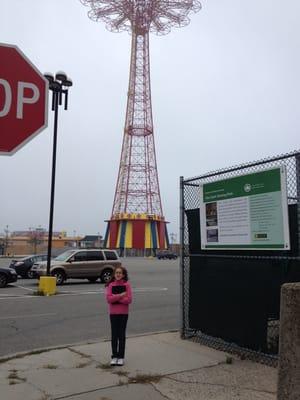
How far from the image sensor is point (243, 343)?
789 centimetres

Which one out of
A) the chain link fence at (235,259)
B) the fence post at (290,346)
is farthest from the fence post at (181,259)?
the fence post at (290,346)

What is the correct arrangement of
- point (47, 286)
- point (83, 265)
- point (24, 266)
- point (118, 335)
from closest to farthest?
point (118, 335) → point (47, 286) → point (83, 265) → point (24, 266)

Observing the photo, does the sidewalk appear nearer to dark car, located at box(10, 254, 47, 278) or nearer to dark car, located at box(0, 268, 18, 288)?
dark car, located at box(0, 268, 18, 288)

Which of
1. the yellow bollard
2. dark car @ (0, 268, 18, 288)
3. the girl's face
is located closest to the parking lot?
the yellow bollard

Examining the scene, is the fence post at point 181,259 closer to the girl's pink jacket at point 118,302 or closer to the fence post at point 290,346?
the girl's pink jacket at point 118,302

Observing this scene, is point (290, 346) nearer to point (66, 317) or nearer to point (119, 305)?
point (119, 305)

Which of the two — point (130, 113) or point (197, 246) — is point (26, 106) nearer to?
point (197, 246)

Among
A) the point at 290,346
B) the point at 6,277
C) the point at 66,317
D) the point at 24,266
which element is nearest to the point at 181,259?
the point at 66,317

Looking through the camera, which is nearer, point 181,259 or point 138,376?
point 138,376

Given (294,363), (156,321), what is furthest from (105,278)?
(294,363)

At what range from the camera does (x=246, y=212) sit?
7.97 m

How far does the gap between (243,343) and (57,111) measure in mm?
13441

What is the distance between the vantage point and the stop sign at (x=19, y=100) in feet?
10.3

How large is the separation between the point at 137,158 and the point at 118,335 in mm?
72941
